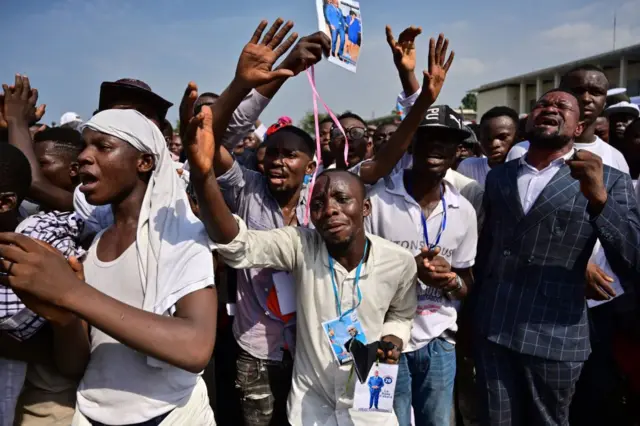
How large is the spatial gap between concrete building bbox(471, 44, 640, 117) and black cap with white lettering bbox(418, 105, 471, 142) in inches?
556

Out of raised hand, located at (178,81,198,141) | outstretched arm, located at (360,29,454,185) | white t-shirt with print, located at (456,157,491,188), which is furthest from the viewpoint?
white t-shirt with print, located at (456,157,491,188)

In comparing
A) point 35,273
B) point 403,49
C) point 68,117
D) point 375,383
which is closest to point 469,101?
point 68,117

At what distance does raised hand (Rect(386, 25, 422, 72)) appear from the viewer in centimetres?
283

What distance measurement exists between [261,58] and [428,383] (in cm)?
196

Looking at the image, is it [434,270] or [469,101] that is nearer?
[434,270]

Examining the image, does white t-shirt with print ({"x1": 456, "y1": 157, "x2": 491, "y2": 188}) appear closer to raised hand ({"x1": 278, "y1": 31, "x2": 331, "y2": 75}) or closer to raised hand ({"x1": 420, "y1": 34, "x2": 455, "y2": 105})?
raised hand ({"x1": 420, "y1": 34, "x2": 455, "y2": 105})

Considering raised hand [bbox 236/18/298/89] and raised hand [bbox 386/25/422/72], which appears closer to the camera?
raised hand [bbox 236/18/298/89]

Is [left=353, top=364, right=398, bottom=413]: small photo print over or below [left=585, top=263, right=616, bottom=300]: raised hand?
below

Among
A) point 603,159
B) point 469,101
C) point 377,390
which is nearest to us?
point 377,390

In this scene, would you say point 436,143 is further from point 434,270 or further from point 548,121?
point 434,270

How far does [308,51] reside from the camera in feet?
7.37

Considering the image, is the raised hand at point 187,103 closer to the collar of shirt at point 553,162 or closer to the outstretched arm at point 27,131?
the outstretched arm at point 27,131

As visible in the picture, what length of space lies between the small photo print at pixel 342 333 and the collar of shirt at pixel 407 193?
83 cm

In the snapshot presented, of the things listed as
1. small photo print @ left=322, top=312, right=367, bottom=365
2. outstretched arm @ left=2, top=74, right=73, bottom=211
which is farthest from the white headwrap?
outstretched arm @ left=2, top=74, right=73, bottom=211
